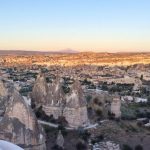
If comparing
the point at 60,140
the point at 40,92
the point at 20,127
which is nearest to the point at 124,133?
the point at 40,92

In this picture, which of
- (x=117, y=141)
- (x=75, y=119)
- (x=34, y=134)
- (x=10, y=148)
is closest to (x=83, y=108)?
(x=75, y=119)

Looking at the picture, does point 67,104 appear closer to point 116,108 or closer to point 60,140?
point 60,140

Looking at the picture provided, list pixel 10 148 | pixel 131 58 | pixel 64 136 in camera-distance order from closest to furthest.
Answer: pixel 10 148 < pixel 64 136 < pixel 131 58

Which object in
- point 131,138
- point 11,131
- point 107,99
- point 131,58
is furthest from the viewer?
point 131,58

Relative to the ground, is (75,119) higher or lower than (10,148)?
lower

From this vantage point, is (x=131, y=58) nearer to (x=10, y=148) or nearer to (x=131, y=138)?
(x=131, y=138)

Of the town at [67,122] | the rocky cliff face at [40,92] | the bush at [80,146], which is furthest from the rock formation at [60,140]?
the rocky cliff face at [40,92]

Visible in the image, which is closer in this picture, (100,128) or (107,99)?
(100,128)

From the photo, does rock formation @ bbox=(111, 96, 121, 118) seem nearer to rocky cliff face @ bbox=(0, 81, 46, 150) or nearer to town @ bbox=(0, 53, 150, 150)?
town @ bbox=(0, 53, 150, 150)
